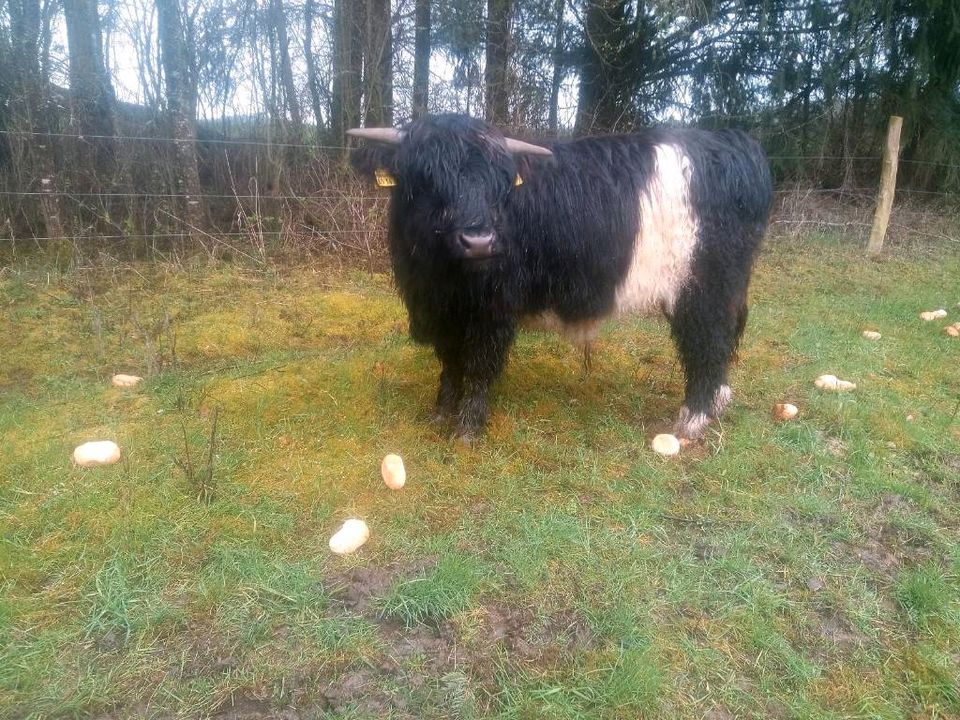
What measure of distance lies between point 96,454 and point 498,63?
277 inches

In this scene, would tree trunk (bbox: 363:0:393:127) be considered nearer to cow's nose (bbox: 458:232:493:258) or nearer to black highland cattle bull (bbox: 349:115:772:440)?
black highland cattle bull (bbox: 349:115:772:440)

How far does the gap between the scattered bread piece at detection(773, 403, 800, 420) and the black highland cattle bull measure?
50 centimetres

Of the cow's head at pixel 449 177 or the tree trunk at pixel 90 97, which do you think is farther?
the tree trunk at pixel 90 97

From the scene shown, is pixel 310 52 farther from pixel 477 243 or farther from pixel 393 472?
pixel 393 472

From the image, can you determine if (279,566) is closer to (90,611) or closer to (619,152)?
(90,611)

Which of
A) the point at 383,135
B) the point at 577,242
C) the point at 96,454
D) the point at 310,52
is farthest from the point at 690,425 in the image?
the point at 310,52

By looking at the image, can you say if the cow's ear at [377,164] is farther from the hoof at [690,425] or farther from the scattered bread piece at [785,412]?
the scattered bread piece at [785,412]

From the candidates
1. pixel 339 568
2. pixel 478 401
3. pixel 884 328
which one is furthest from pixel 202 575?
pixel 884 328

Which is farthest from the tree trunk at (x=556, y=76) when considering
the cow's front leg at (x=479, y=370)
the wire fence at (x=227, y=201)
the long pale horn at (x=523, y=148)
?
the cow's front leg at (x=479, y=370)

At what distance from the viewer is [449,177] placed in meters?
2.80

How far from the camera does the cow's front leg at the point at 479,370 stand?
3.31 m

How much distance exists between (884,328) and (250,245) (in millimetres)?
6579

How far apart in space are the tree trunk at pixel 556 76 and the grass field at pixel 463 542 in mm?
5198

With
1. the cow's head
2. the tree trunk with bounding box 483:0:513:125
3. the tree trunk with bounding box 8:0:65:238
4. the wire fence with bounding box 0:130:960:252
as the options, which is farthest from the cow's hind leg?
the tree trunk with bounding box 8:0:65:238
